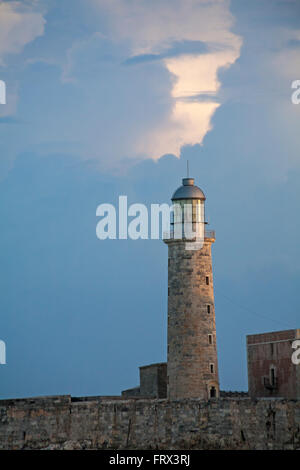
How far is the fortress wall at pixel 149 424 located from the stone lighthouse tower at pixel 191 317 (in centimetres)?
473

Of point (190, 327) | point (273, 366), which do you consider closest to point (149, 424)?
point (273, 366)

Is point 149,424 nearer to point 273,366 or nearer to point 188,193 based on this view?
point 273,366

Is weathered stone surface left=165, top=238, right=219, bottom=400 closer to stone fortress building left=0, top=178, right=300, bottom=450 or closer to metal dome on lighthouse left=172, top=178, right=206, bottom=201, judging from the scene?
stone fortress building left=0, top=178, right=300, bottom=450

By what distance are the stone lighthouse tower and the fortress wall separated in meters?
4.73

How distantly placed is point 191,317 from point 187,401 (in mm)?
7777

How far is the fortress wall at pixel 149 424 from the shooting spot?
171 ft

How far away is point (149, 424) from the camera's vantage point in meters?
55.1

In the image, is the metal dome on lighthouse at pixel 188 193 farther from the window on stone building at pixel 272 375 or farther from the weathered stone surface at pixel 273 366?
the window on stone building at pixel 272 375

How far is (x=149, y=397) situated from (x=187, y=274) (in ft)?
Result: 24.3

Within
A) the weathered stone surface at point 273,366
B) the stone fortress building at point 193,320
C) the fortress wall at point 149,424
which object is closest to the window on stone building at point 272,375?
the weathered stone surface at point 273,366

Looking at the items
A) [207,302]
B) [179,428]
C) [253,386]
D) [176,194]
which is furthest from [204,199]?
[179,428]

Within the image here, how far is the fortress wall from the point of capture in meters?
52.1

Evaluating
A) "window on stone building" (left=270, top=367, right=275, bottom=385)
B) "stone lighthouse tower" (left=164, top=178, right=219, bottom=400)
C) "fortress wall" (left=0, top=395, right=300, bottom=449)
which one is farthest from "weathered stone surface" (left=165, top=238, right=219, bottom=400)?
"fortress wall" (left=0, top=395, right=300, bottom=449)
